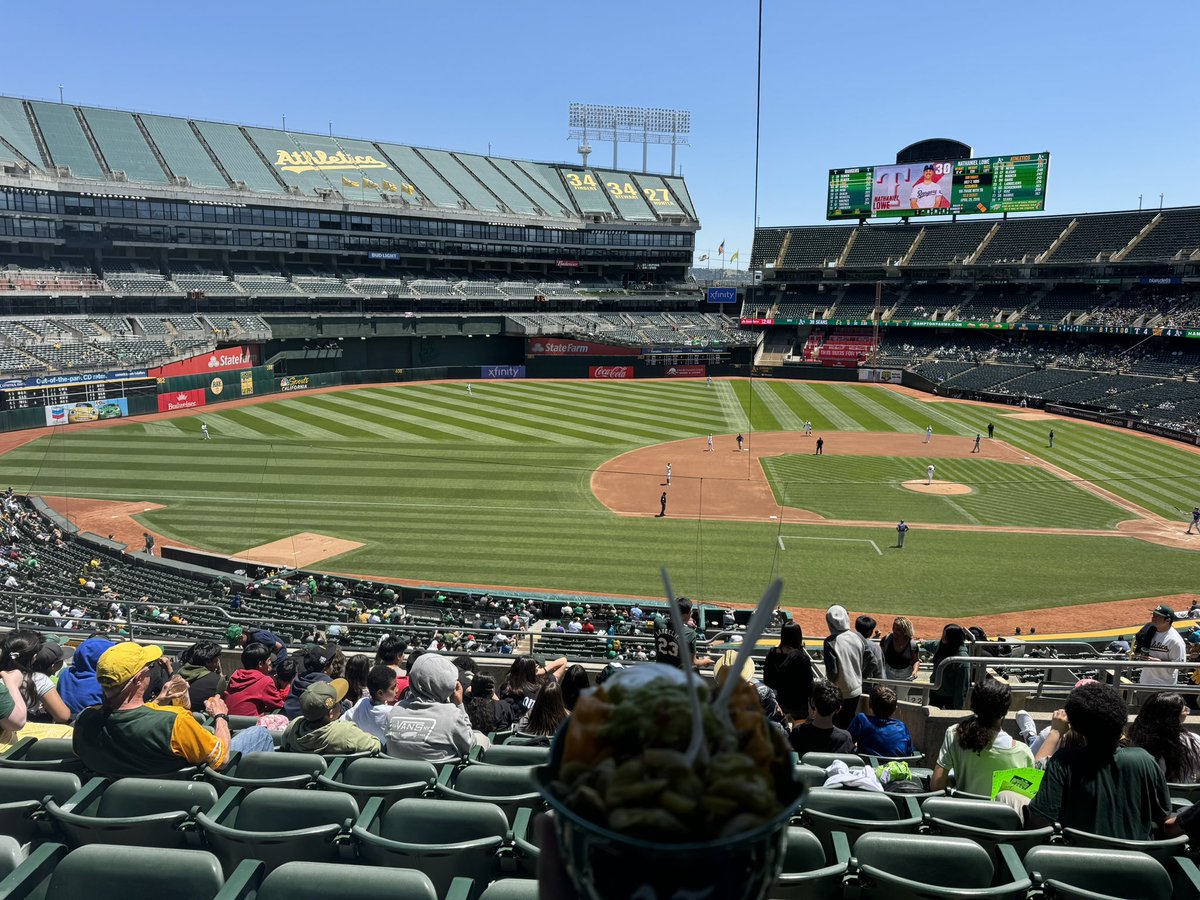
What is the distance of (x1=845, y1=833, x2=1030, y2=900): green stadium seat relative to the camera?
3.60 metres

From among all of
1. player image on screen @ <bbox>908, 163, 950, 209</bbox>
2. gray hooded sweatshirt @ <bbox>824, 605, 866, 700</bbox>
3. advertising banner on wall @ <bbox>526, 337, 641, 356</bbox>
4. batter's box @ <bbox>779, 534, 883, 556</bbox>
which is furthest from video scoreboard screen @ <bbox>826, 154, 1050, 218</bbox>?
gray hooded sweatshirt @ <bbox>824, 605, 866, 700</bbox>

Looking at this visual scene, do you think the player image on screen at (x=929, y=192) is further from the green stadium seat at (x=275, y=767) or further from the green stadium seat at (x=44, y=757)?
the green stadium seat at (x=44, y=757)

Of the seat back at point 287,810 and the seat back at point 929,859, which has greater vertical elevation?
the seat back at point 929,859

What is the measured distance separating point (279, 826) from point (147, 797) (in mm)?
845

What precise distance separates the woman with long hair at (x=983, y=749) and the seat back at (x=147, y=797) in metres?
4.69

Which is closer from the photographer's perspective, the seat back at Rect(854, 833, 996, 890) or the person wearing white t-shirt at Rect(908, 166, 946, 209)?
the seat back at Rect(854, 833, 996, 890)

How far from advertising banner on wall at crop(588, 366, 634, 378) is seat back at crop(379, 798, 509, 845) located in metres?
66.3

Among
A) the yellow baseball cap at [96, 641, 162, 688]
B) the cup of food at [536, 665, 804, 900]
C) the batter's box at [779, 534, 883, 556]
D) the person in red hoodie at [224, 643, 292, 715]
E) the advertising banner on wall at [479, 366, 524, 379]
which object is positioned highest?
the cup of food at [536, 665, 804, 900]

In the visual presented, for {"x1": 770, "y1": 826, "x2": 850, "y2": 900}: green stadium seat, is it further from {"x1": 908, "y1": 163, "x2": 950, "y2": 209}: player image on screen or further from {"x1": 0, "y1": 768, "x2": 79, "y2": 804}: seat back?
{"x1": 908, "y1": 163, "x2": 950, "y2": 209}: player image on screen

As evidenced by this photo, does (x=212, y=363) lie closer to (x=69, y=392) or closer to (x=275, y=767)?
(x=69, y=392)

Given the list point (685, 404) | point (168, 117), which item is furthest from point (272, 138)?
point (685, 404)

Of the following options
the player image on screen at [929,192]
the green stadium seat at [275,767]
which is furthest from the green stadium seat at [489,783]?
the player image on screen at [929,192]

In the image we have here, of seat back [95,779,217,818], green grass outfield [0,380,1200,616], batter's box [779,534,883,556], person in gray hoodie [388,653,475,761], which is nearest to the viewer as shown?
seat back [95,779,217,818]

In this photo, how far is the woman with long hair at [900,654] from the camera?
9286 millimetres
